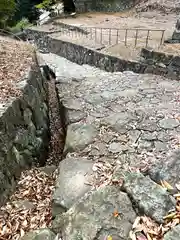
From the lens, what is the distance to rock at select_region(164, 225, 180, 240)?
7.18 ft

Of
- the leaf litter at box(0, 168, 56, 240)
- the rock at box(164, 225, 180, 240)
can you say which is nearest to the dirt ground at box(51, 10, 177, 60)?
the leaf litter at box(0, 168, 56, 240)

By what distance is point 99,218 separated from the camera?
8.20 ft

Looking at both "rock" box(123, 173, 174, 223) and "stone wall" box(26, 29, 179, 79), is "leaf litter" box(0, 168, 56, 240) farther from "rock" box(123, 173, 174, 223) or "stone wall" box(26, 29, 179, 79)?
"stone wall" box(26, 29, 179, 79)

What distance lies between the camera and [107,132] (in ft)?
14.4

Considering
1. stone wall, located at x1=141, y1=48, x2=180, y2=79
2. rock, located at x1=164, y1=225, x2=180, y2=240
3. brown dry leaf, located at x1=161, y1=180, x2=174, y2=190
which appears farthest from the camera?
stone wall, located at x1=141, y1=48, x2=180, y2=79

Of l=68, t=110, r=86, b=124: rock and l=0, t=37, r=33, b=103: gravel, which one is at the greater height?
l=0, t=37, r=33, b=103: gravel

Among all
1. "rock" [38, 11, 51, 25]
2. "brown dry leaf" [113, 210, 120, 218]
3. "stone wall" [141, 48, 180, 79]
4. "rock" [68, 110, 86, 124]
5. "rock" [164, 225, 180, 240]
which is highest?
"rock" [164, 225, 180, 240]

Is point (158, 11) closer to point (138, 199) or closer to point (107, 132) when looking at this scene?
point (107, 132)

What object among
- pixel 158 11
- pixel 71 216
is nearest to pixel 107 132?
pixel 71 216

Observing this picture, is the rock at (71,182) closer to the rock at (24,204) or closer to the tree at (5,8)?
the rock at (24,204)

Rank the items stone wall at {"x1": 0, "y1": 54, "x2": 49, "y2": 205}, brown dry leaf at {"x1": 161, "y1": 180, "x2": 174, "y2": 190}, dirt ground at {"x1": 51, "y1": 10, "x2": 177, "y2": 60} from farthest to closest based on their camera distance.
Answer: dirt ground at {"x1": 51, "y1": 10, "x2": 177, "y2": 60}
stone wall at {"x1": 0, "y1": 54, "x2": 49, "y2": 205}
brown dry leaf at {"x1": 161, "y1": 180, "x2": 174, "y2": 190}

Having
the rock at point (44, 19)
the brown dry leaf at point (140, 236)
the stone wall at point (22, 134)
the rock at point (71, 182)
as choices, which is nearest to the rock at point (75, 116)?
the stone wall at point (22, 134)

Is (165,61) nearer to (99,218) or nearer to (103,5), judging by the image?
(99,218)

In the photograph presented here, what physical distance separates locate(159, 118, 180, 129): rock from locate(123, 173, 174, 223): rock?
1.77 metres
